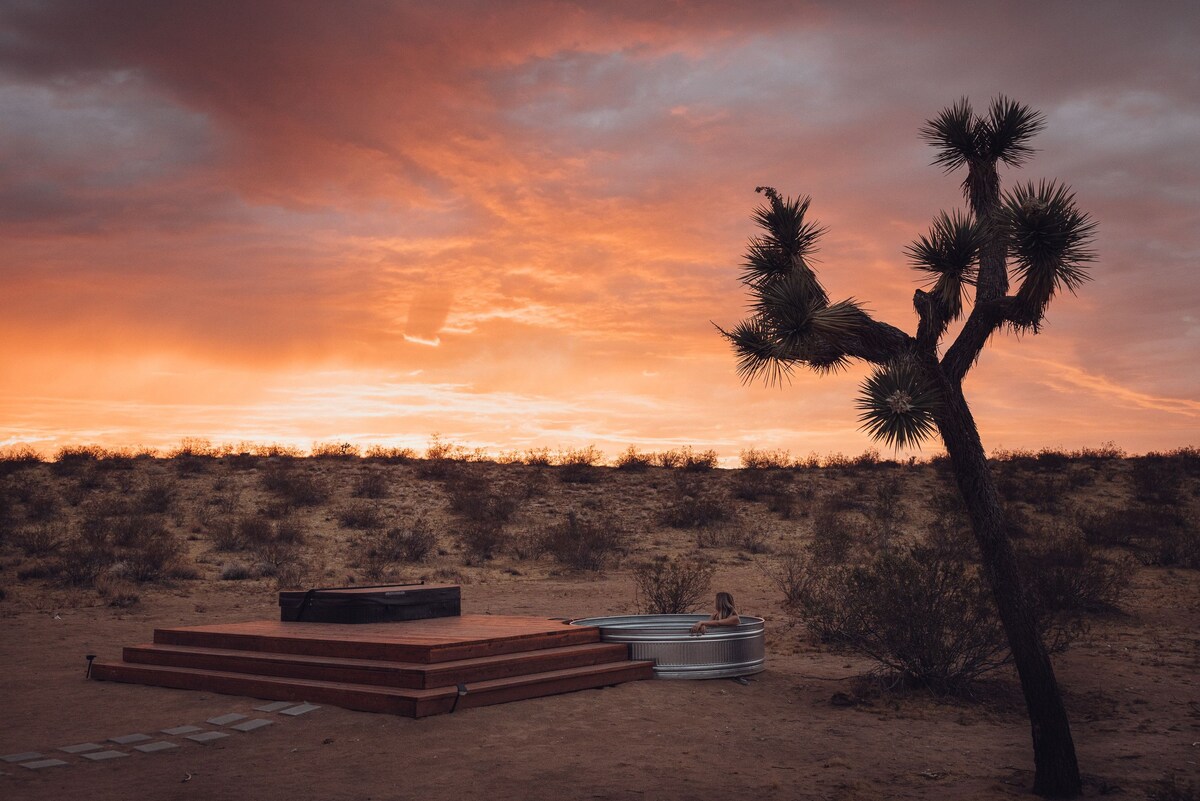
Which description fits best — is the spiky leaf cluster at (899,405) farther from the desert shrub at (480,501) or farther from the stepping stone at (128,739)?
the desert shrub at (480,501)

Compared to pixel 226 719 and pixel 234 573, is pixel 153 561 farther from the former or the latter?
pixel 226 719

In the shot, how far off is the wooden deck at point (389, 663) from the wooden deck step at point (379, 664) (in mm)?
12

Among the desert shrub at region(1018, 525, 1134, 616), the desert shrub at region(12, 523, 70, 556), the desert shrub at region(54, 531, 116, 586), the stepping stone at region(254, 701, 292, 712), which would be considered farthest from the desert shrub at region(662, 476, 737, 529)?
the stepping stone at region(254, 701, 292, 712)

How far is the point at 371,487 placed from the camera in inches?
1206

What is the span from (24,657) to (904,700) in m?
12.2

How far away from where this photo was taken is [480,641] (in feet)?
31.9

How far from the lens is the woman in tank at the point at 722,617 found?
36.0ft

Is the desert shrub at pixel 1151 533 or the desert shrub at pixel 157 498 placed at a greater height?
the desert shrub at pixel 157 498

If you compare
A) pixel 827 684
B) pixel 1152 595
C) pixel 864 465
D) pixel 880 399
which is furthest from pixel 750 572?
pixel 864 465

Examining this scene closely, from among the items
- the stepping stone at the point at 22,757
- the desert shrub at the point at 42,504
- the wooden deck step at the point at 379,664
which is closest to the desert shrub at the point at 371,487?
the desert shrub at the point at 42,504

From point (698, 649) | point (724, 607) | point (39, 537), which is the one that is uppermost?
point (39, 537)

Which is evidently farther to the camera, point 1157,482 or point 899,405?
point 1157,482

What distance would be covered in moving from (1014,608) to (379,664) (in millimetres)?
6330

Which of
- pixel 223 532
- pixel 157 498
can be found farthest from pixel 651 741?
pixel 157 498
